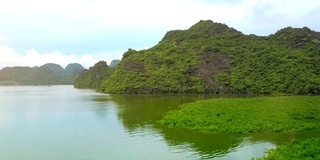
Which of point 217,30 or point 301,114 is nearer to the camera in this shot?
point 301,114

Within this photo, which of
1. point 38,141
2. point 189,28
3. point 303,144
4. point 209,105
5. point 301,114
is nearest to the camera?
point 303,144

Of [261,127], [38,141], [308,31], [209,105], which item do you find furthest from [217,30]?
[38,141]

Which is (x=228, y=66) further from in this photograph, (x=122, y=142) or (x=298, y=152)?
(x=298, y=152)

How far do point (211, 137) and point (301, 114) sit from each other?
1204cm

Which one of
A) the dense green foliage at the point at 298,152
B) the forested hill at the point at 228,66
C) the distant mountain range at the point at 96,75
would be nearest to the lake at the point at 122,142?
the dense green foliage at the point at 298,152

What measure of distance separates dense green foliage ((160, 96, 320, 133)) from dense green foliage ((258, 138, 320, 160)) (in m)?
6.21

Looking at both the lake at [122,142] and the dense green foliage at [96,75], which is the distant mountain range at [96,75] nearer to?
the dense green foliage at [96,75]

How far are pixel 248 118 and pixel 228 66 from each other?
57.5 meters

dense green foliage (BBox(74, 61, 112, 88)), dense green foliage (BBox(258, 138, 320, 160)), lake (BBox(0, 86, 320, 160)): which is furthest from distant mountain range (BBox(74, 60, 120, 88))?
dense green foliage (BBox(258, 138, 320, 160))

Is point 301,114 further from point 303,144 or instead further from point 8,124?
point 8,124

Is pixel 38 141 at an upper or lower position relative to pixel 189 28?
lower

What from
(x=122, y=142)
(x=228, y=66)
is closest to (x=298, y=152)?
(x=122, y=142)

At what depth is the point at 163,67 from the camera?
87875 millimetres

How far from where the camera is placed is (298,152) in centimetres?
1658
